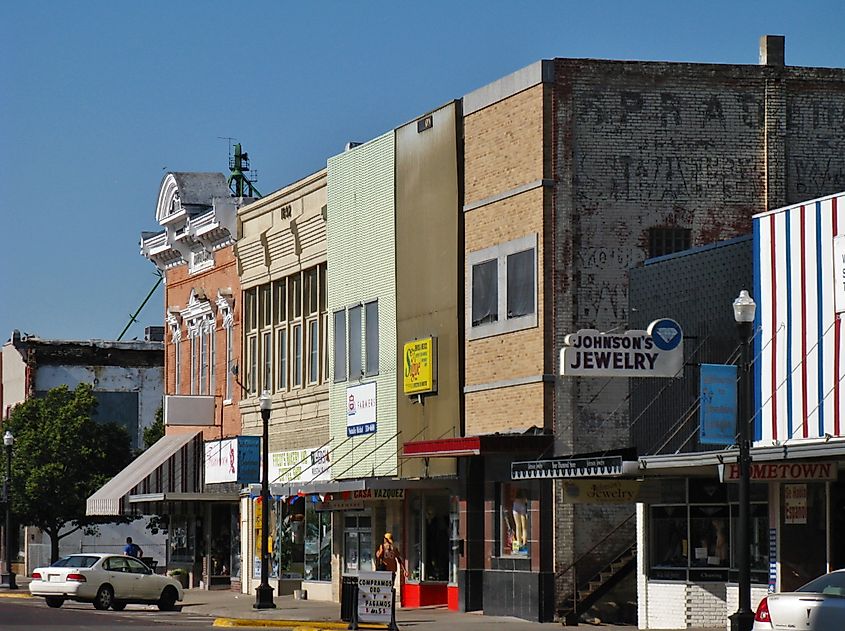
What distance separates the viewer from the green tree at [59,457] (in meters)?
61.8

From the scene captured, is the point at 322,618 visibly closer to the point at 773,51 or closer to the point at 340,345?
the point at 340,345

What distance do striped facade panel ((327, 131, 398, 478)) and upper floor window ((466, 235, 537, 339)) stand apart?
3956 millimetres

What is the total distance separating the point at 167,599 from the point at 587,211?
16.0 metres

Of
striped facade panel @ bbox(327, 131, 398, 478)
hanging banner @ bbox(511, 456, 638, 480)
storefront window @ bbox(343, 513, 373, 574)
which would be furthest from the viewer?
storefront window @ bbox(343, 513, 373, 574)

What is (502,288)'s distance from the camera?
118ft

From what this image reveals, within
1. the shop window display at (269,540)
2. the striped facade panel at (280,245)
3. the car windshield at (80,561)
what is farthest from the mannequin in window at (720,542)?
the striped facade panel at (280,245)

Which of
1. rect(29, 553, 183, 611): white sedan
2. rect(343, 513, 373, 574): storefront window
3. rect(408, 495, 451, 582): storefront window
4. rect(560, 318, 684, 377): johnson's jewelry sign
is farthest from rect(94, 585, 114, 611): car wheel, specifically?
rect(560, 318, 684, 377): johnson's jewelry sign

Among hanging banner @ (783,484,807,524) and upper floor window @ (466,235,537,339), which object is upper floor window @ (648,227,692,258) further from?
hanging banner @ (783,484,807,524)

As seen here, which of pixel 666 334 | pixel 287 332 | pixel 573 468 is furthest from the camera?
pixel 287 332

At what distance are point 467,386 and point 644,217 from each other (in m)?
5.39

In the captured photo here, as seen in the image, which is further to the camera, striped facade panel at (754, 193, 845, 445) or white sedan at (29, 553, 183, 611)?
white sedan at (29, 553, 183, 611)

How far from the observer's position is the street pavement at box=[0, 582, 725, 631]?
3250 centimetres

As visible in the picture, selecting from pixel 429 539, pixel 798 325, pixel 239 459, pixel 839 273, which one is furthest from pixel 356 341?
pixel 839 273

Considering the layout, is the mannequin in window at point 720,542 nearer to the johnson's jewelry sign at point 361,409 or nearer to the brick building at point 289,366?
the johnson's jewelry sign at point 361,409
